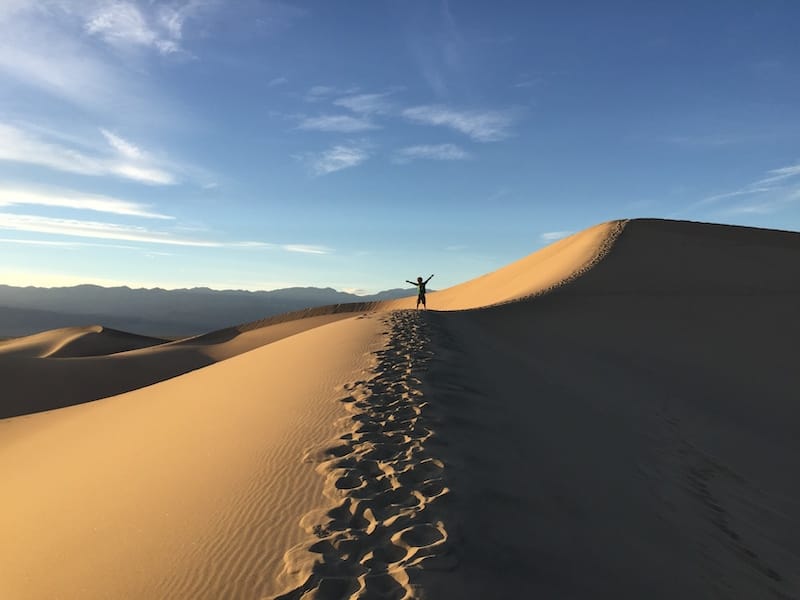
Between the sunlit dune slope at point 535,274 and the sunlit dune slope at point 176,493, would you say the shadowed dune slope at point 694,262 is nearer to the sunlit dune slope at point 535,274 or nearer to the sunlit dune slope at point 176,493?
the sunlit dune slope at point 535,274

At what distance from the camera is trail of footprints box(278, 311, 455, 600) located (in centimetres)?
283

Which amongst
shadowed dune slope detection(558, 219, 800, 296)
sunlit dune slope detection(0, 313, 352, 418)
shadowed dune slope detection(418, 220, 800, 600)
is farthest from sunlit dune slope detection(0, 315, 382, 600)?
shadowed dune slope detection(558, 219, 800, 296)

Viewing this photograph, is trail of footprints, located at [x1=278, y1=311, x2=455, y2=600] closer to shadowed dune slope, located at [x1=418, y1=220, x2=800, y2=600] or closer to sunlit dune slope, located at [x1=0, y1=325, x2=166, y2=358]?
shadowed dune slope, located at [x1=418, y1=220, x2=800, y2=600]

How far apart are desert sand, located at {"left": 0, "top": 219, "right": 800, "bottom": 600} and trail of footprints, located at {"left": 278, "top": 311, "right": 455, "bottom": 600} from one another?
2cm

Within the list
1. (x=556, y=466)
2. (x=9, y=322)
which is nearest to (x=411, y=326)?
(x=556, y=466)

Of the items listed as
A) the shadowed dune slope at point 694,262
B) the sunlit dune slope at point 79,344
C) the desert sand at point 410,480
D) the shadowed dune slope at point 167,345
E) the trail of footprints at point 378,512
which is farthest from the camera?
the sunlit dune slope at point 79,344

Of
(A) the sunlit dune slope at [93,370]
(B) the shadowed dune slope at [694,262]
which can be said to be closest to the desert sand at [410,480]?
(A) the sunlit dune slope at [93,370]

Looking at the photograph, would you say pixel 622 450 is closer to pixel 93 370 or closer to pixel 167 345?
pixel 93 370

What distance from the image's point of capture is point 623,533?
395 cm

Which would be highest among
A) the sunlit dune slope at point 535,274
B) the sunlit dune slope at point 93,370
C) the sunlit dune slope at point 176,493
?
the sunlit dune slope at point 535,274

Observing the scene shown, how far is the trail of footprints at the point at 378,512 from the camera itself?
2834 mm

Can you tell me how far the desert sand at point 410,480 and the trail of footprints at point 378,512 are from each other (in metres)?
0.02

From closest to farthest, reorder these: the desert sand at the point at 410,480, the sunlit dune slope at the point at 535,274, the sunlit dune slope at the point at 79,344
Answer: the desert sand at the point at 410,480, the sunlit dune slope at the point at 535,274, the sunlit dune slope at the point at 79,344

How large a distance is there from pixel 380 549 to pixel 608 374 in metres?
10.4
